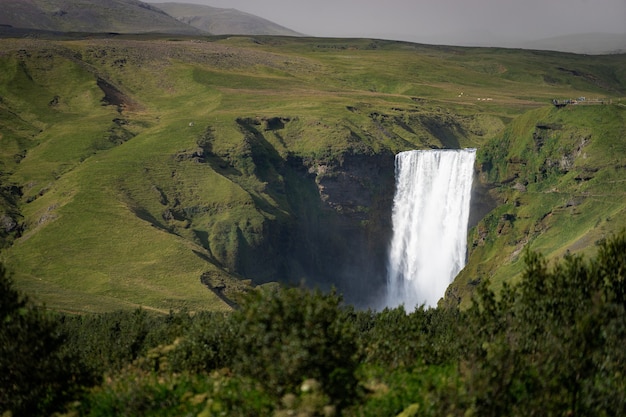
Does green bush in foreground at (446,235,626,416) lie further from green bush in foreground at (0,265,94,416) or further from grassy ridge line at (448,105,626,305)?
grassy ridge line at (448,105,626,305)

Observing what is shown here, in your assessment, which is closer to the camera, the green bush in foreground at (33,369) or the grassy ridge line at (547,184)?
the green bush in foreground at (33,369)

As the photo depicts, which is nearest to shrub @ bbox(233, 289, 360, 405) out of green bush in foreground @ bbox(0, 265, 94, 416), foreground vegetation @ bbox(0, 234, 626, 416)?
foreground vegetation @ bbox(0, 234, 626, 416)

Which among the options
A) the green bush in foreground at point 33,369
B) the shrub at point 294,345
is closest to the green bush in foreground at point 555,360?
the shrub at point 294,345

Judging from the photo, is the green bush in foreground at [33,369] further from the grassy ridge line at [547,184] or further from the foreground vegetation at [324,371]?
the grassy ridge line at [547,184]

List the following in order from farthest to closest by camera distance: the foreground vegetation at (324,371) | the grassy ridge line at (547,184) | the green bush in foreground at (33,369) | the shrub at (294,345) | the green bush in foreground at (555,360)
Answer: the grassy ridge line at (547,184)
the green bush in foreground at (33,369)
the shrub at (294,345)
the foreground vegetation at (324,371)
the green bush in foreground at (555,360)

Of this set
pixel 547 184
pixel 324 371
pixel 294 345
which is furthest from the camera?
pixel 547 184

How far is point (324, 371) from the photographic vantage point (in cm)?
3084

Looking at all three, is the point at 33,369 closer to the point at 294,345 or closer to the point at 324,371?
the point at 294,345

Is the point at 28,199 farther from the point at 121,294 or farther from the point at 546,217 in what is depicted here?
the point at 546,217

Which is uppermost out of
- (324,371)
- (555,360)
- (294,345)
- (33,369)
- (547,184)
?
(294,345)

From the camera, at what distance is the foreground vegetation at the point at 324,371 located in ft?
98.2

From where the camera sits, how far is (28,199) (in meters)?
194

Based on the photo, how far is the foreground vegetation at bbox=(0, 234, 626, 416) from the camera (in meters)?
29.9

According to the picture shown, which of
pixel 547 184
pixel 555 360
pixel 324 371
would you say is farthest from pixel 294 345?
pixel 547 184
